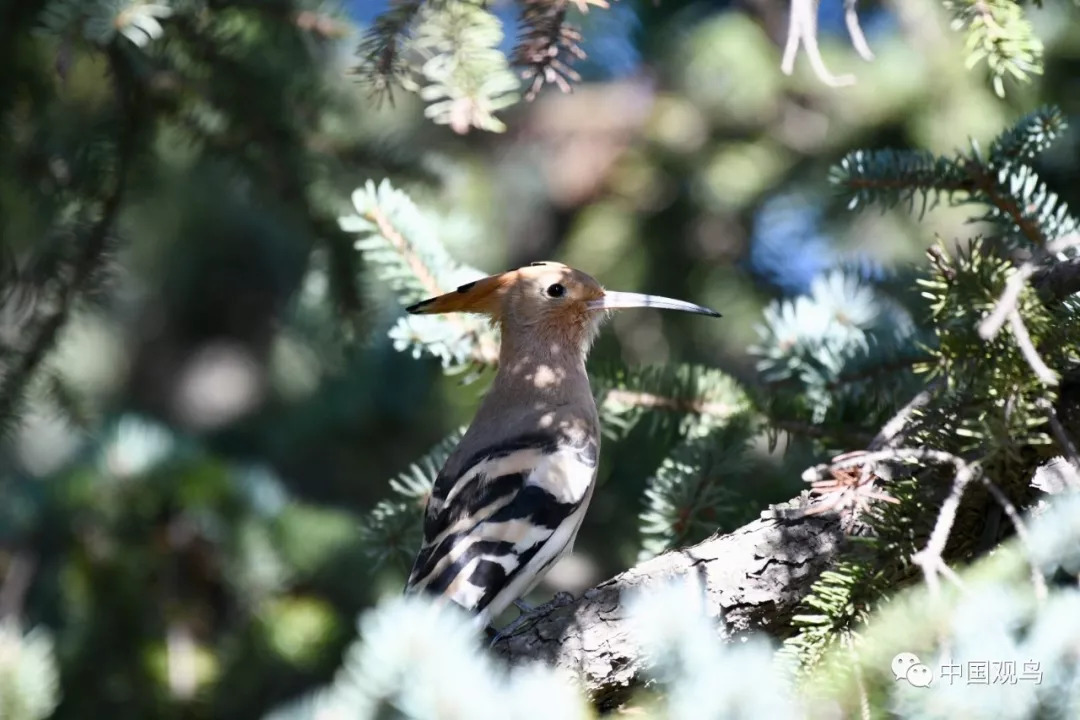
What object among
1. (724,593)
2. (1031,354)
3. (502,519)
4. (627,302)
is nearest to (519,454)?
(502,519)

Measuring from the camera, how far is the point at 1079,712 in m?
0.90

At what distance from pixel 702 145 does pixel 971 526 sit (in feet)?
7.21

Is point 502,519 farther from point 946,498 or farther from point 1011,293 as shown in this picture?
point 1011,293

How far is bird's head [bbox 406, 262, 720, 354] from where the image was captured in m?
2.61

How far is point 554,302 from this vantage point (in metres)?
2.65

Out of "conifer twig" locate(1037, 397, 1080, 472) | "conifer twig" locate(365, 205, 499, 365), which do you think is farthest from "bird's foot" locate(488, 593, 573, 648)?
"conifer twig" locate(1037, 397, 1080, 472)

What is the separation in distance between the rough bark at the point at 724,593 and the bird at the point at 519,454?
242 millimetres

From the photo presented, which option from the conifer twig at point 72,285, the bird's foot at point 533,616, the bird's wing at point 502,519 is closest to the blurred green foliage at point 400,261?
the conifer twig at point 72,285

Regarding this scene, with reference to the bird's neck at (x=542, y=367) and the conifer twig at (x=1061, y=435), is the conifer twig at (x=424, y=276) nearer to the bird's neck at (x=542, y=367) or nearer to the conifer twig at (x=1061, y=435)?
the bird's neck at (x=542, y=367)

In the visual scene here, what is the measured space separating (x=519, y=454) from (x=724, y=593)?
2.51ft

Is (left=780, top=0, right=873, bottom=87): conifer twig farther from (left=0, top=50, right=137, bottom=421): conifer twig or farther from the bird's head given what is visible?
(left=0, top=50, right=137, bottom=421): conifer twig

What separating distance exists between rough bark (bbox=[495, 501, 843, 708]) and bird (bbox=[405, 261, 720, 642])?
242mm

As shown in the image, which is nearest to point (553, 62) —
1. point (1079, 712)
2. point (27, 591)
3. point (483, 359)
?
point (483, 359)

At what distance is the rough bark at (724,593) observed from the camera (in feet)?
5.17
